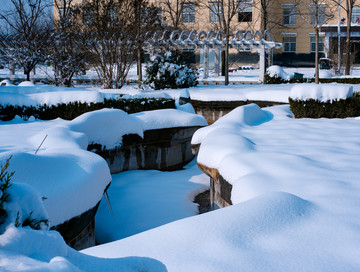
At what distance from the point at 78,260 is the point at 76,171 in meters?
2.45

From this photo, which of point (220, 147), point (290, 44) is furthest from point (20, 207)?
point (290, 44)

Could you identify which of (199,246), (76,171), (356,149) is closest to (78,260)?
(199,246)

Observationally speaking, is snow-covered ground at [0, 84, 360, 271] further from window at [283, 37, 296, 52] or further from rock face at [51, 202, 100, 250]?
window at [283, 37, 296, 52]

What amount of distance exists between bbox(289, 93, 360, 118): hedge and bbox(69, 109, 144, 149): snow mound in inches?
149

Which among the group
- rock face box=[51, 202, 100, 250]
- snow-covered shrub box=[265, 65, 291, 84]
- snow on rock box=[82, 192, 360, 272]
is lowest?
rock face box=[51, 202, 100, 250]

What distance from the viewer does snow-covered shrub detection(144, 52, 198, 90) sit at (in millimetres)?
16031

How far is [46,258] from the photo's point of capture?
1.83 m

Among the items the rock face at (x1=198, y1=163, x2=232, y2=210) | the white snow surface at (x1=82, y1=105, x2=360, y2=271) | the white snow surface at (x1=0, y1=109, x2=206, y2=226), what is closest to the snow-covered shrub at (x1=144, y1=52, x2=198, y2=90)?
the white snow surface at (x1=0, y1=109, x2=206, y2=226)

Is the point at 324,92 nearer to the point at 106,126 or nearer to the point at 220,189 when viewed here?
the point at 106,126

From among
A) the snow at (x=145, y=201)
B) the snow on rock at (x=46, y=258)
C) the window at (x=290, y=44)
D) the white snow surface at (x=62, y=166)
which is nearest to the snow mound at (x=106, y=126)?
the white snow surface at (x=62, y=166)

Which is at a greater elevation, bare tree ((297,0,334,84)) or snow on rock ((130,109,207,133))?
bare tree ((297,0,334,84))

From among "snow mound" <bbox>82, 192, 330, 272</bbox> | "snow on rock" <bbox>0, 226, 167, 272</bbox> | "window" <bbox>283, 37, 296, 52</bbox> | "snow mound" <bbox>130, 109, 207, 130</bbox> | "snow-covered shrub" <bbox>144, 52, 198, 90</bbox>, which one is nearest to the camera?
"snow on rock" <bbox>0, 226, 167, 272</bbox>

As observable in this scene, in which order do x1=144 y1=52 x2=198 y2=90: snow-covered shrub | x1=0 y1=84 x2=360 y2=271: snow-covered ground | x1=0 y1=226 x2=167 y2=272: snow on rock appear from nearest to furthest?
x1=0 y1=226 x2=167 y2=272: snow on rock → x1=0 y1=84 x2=360 y2=271: snow-covered ground → x1=144 y1=52 x2=198 y2=90: snow-covered shrub

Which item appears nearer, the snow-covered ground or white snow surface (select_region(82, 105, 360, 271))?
the snow-covered ground
